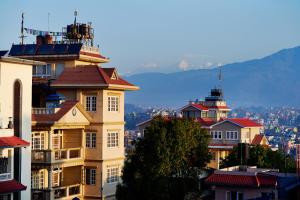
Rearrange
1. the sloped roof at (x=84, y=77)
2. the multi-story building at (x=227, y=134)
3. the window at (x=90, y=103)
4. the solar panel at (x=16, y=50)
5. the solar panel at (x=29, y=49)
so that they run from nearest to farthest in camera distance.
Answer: the sloped roof at (x=84, y=77) < the window at (x=90, y=103) < the solar panel at (x=29, y=49) < the solar panel at (x=16, y=50) < the multi-story building at (x=227, y=134)

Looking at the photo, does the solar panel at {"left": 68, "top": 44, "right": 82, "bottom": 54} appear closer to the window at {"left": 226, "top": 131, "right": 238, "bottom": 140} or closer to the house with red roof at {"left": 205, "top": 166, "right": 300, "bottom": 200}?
the house with red roof at {"left": 205, "top": 166, "right": 300, "bottom": 200}

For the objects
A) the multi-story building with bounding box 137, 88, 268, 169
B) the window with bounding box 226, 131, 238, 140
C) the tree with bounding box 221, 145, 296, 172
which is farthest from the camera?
the window with bounding box 226, 131, 238, 140

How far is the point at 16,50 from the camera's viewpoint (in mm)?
53500

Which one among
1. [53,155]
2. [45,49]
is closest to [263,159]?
[45,49]

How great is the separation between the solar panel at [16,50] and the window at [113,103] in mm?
7346

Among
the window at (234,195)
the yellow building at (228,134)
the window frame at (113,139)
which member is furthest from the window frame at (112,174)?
the yellow building at (228,134)

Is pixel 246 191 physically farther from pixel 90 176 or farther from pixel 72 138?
pixel 72 138

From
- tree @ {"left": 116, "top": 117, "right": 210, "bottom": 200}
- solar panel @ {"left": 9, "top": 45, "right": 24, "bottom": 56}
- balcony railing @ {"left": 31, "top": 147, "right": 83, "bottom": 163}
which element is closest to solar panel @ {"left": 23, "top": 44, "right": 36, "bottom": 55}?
solar panel @ {"left": 9, "top": 45, "right": 24, "bottom": 56}

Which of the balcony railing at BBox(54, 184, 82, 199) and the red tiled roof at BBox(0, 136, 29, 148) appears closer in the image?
the red tiled roof at BBox(0, 136, 29, 148)

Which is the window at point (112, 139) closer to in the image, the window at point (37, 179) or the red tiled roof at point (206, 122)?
the window at point (37, 179)

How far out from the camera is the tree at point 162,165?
40.3 metres

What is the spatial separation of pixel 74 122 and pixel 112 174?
16.8 ft

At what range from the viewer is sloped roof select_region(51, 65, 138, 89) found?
48906 mm

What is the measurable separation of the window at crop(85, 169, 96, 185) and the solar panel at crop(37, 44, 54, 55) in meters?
8.19
